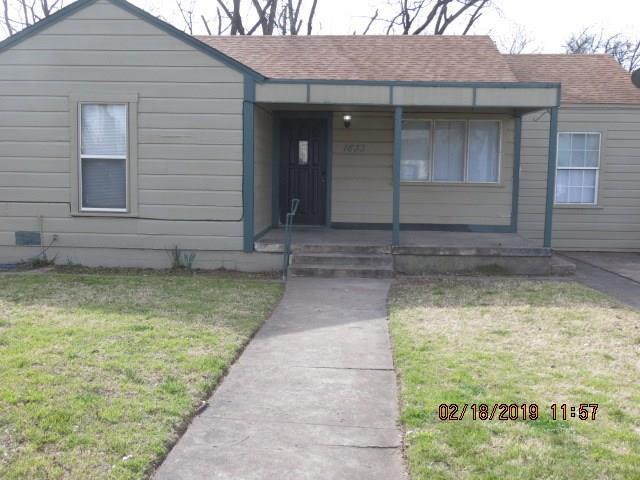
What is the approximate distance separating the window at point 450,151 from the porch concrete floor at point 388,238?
3.53 feet

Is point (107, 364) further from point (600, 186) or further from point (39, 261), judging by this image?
point (600, 186)

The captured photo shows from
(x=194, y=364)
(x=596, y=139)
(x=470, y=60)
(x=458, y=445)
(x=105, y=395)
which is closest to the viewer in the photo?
(x=458, y=445)

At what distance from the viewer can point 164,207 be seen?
9.69 metres

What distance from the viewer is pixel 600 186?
13.0 m

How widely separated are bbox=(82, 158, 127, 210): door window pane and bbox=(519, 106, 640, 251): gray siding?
297 inches

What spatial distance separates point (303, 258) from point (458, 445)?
6078 millimetres

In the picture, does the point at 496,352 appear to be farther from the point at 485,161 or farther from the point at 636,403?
the point at 485,161

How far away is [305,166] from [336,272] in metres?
3.41

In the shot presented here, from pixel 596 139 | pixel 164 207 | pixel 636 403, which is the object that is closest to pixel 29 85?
pixel 164 207

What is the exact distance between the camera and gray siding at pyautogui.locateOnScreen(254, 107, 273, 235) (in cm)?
1016

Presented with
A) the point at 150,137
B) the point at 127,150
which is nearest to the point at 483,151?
the point at 150,137

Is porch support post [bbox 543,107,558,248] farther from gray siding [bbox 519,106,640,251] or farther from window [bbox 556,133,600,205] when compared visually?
window [bbox 556,133,600,205]

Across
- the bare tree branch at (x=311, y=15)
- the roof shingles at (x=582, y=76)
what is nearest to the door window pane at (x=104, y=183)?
the roof shingles at (x=582, y=76)
